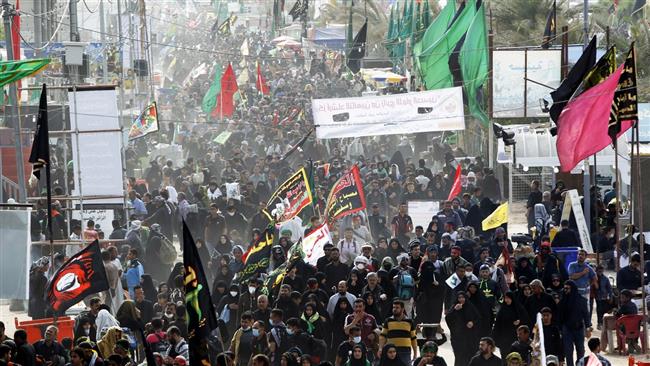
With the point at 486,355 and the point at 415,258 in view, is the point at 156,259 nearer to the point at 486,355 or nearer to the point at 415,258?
the point at 415,258

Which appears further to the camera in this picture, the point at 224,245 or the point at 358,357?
the point at 224,245

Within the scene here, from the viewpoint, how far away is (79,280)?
15.2 meters

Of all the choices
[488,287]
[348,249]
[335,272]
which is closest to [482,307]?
[488,287]

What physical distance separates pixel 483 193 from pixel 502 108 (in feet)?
17.4

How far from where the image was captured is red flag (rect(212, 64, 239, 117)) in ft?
151

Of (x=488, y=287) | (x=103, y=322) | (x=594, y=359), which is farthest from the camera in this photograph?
(x=488, y=287)

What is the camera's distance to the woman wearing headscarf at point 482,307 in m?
15.5

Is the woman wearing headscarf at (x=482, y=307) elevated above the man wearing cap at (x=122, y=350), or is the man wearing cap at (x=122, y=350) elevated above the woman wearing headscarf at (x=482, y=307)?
the man wearing cap at (x=122, y=350)

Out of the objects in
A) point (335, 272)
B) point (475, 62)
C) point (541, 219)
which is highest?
point (475, 62)

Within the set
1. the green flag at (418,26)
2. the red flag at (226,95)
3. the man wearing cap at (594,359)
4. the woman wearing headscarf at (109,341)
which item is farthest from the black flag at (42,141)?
the green flag at (418,26)

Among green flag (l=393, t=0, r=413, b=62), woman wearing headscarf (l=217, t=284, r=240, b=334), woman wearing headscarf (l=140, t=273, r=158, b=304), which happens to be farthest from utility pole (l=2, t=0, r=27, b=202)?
green flag (l=393, t=0, r=413, b=62)

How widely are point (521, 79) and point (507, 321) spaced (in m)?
18.1

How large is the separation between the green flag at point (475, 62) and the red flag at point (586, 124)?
1408cm

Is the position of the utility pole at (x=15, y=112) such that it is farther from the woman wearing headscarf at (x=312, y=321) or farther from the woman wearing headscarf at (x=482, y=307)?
the woman wearing headscarf at (x=482, y=307)
